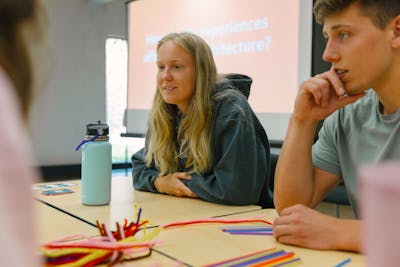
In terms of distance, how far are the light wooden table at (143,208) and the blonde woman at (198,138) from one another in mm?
57

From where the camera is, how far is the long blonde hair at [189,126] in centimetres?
161

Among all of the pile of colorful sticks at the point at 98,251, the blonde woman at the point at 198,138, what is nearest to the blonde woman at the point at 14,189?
the pile of colorful sticks at the point at 98,251

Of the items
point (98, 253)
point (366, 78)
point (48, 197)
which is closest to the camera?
point (98, 253)

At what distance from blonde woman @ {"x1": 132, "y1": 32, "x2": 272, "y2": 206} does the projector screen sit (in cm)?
143

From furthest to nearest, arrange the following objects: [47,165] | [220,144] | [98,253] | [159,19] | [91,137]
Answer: [47,165], [159,19], [220,144], [91,137], [98,253]

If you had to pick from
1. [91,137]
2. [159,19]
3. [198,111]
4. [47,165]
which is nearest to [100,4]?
[159,19]

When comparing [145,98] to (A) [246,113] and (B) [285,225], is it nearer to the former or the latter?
(A) [246,113]

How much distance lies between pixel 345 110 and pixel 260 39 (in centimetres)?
216

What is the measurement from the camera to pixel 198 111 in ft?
5.49

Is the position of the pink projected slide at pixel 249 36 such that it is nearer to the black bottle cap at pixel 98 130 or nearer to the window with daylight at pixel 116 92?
the window with daylight at pixel 116 92

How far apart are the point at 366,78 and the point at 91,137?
76 cm

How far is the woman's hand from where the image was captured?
1.48 meters

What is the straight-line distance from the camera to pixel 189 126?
67.1 inches

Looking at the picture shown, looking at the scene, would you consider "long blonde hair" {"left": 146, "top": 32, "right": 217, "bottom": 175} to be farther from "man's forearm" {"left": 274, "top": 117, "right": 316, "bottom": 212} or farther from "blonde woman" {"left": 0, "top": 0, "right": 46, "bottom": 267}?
"blonde woman" {"left": 0, "top": 0, "right": 46, "bottom": 267}
